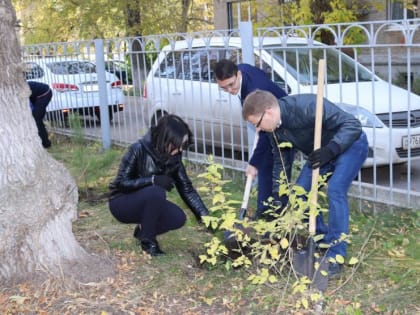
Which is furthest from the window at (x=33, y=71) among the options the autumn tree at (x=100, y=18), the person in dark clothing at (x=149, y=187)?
the person in dark clothing at (x=149, y=187)

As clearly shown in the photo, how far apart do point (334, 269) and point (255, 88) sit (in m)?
1.55

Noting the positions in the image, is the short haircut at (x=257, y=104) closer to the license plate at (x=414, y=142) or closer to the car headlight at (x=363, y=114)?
the car headlight at (x=363, y=114)

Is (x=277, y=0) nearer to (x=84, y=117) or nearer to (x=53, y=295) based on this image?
(x=84, y=117)

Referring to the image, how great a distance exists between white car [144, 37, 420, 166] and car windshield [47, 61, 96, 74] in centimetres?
141

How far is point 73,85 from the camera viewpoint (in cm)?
877

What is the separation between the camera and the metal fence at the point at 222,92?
4.75 metres

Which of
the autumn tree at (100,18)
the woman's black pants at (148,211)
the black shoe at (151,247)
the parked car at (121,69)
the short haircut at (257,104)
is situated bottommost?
the black shoe at (151,247)

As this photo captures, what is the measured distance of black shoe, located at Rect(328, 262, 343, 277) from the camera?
357 cm

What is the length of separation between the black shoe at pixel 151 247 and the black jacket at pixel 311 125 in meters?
1.13

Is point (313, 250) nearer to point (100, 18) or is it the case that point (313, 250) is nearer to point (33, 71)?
point (33, 71)

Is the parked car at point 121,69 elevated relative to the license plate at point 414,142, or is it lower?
elevated

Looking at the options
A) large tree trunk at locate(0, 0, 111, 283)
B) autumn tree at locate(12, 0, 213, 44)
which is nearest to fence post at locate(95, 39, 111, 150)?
large tree trunk at locate(0, 0, 111, 283)

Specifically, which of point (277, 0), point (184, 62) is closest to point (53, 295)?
point (184, 62)

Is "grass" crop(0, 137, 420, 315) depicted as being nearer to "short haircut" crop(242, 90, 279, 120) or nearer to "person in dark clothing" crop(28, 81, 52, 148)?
"short haircut" crop(242, 90, 279, 120)
